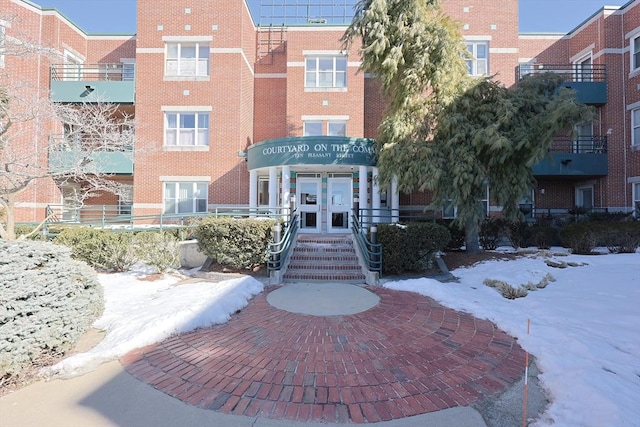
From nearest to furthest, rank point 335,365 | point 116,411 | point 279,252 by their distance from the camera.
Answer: point 116,411
point 335,365
point 279,252

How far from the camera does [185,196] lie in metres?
15.8

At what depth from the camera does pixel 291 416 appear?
2.80m

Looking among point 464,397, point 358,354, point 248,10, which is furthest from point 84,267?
point 248,10

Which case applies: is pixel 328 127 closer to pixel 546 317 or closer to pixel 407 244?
pixel 407 244

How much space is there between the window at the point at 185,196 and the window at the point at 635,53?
22.8 metres

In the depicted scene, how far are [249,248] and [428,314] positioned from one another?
4932mm

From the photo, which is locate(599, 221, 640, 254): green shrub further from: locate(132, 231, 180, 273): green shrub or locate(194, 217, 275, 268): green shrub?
locate(132, 231, 180, 273): green shrub

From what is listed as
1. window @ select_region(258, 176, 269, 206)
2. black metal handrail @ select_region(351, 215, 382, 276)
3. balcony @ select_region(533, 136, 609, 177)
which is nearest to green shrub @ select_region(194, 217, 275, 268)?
black metal handrail @ select_region(351, 215, 382, 276)

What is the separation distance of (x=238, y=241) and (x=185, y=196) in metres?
9.37

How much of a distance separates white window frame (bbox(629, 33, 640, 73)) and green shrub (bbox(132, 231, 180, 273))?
22683 millimetres

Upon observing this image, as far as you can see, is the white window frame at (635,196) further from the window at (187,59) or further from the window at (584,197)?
the window at (187,59)

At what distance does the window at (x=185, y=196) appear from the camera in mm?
15781

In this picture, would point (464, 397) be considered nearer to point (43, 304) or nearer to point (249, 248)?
point (43, 304)

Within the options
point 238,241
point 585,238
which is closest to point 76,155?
point 238,241
